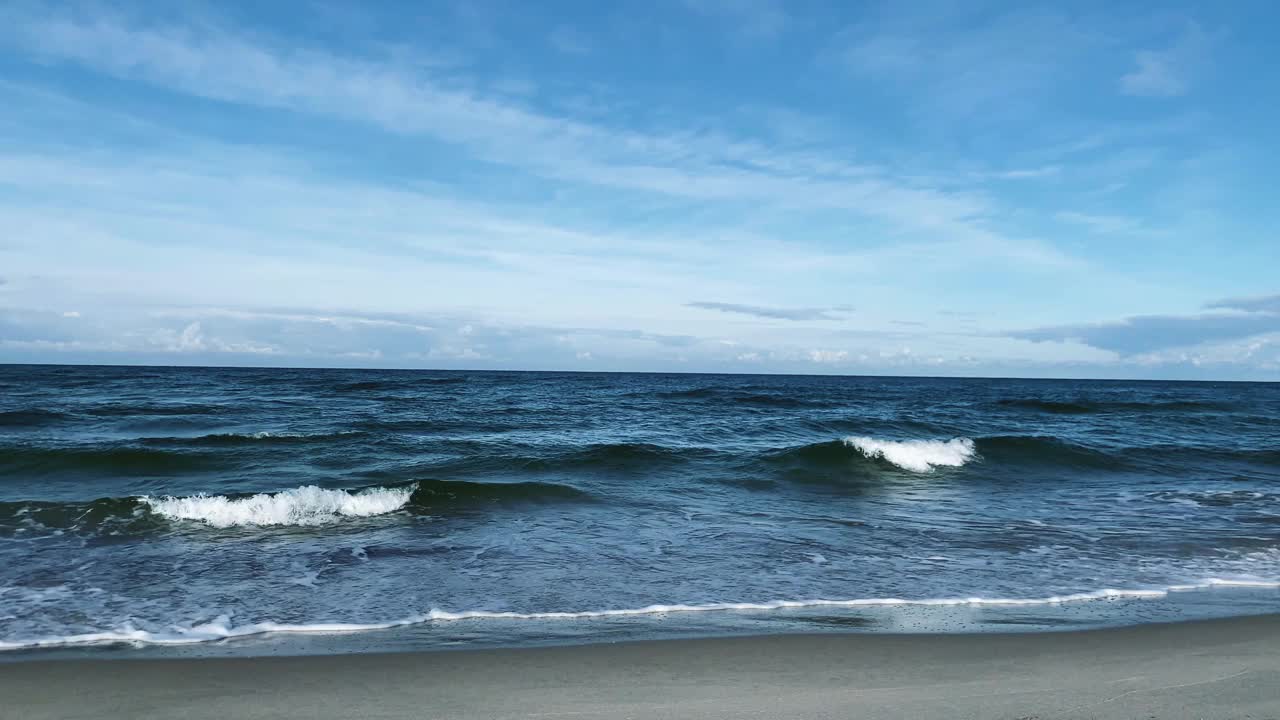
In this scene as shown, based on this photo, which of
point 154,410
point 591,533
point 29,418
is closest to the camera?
point 591,533

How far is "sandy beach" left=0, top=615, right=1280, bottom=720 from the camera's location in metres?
4.55

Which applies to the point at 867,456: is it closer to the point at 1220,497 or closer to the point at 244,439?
the point at 1220,497

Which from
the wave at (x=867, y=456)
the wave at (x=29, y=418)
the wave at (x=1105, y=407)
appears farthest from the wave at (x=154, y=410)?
the wave at (x=1105, y=407)

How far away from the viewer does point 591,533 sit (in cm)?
1032

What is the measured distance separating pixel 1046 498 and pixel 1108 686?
1040 centimetres

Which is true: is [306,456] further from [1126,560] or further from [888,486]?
[1126,560]

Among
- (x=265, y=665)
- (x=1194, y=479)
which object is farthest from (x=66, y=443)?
(x=1194, y=479)

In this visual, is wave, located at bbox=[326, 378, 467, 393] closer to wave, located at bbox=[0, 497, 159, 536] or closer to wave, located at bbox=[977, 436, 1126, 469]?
wave, located at bbox=[0, 497, 159, 536]

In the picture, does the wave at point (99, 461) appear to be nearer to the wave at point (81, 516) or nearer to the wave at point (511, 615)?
the wave at point (81, 516)

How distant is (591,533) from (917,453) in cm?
1217

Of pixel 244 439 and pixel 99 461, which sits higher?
pixel 244 439

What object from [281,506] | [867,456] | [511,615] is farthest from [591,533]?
[867,456]

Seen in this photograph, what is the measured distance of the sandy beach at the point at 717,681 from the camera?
4.55 m

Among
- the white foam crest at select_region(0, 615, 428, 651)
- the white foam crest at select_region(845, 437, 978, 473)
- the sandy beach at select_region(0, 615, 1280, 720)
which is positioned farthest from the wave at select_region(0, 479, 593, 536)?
the white foam crest at select_region(845, 437, 978, 473)
